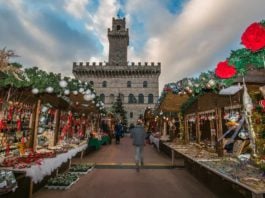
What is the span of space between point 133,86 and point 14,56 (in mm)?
35325

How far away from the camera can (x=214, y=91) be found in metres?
5.46

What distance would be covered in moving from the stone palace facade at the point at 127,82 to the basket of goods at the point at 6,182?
34.6 m

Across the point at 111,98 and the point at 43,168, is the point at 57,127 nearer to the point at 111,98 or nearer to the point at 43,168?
the point at 43,168

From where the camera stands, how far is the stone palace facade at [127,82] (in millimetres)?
37656

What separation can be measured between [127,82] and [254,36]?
35.5 metres

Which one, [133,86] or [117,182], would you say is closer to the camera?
[117,182]

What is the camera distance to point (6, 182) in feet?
9.57

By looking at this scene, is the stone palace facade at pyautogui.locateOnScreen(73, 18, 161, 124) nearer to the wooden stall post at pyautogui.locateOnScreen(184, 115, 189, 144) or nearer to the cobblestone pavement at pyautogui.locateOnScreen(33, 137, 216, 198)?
the wooden stall post at pyautogui.locateOnScreen(184, 115, 189, 144)

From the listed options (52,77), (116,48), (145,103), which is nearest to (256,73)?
(52,77)

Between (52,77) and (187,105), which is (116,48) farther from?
(52,77)

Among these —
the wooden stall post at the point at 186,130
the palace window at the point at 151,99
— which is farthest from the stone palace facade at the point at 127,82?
the wooden stall post at the point at 186,130

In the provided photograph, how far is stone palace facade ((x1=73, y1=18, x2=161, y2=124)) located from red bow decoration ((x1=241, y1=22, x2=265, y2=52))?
34573 mm

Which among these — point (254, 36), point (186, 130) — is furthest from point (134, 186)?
point (186, 130)

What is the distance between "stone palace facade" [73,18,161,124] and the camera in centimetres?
3766
